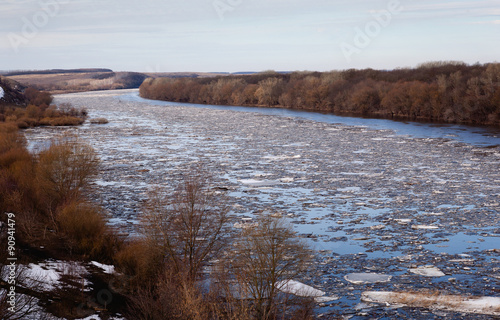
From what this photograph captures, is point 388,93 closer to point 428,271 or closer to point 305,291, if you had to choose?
point 428,271

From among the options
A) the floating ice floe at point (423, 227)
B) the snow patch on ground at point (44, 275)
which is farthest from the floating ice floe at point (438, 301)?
the snow patch on ground at point (44, 275)

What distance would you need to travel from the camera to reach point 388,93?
146ft

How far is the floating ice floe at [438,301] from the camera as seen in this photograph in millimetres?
7020

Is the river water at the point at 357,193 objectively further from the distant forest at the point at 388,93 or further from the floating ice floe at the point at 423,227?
the distant forest at the point at 388,93

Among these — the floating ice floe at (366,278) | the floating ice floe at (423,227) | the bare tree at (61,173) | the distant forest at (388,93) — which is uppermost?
the distant forest at (388,93)

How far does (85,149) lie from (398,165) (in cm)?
1130

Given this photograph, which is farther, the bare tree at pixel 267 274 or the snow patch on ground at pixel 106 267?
the snow patch on ground at pixel 106 267

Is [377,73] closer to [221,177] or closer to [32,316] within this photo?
[221,177]

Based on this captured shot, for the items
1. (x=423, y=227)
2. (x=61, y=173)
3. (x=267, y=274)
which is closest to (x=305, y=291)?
(x=267, y=274)

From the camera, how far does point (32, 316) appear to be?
6520mm

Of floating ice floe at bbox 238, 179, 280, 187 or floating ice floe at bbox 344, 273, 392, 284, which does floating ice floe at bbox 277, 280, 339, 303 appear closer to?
floating ice floe at bbox 344, 273, 392, 284

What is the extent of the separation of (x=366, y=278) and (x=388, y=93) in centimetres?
3874

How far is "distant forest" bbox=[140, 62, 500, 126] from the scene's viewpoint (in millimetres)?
37000

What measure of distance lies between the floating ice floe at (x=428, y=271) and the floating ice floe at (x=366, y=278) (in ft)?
1.86
